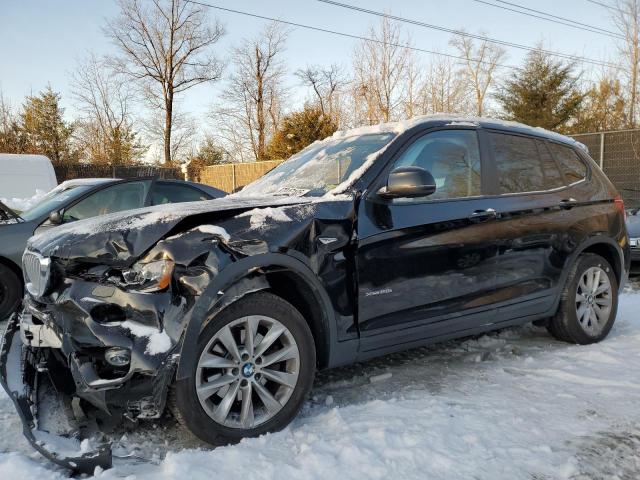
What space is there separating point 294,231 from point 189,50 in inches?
1276

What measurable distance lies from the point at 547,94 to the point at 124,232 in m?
29.9

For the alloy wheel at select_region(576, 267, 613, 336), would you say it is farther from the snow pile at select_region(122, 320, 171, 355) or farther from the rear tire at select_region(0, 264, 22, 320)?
the rear tire at select_region(0, 264, 22, 320)

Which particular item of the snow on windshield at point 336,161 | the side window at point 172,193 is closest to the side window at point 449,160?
the snow on windshield at point 336,161

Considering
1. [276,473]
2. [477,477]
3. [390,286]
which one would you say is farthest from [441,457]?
[390,286]

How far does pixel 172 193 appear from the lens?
6.74 meters

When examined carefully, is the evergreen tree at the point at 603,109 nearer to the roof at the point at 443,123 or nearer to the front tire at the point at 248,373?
the roof at the point at 443,123

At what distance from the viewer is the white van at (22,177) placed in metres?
11.1

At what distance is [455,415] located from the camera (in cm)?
291

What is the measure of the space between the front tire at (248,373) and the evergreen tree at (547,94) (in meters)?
28.4

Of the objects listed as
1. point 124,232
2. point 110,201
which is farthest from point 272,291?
Result: point 110,201

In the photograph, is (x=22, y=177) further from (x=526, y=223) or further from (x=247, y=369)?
(x=526, y=223)

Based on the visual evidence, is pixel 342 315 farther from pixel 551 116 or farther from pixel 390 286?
pixel 551 116

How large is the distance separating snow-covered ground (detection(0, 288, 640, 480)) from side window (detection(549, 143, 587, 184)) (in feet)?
4.87

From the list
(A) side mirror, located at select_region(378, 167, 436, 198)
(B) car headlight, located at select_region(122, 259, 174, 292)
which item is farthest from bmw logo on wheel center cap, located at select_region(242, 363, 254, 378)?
(A) side mirror, located at select_region(378, 167, 436, 198)
